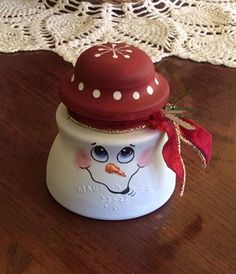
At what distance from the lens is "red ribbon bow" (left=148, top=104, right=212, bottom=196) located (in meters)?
0.59

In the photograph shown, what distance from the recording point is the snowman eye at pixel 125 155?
1.89ft

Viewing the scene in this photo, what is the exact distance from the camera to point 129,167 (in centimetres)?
58

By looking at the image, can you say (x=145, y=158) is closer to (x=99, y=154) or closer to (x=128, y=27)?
(x=99, y=154)

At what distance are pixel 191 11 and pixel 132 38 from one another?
0.47 feet

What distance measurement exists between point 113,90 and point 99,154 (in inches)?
2.6

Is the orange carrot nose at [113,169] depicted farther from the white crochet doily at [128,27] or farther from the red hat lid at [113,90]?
the white crochet doily at [128,27]

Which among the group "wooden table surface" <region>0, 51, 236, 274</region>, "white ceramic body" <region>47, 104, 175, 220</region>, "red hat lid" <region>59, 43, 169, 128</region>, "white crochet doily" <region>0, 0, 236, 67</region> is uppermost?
"red hat lid" <region>59, 43, 169, 128</region>

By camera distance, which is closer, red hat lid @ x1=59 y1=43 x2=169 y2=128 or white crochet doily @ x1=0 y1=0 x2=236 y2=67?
red hat lid @ x1=59 y1=43 x2=169 y2=128

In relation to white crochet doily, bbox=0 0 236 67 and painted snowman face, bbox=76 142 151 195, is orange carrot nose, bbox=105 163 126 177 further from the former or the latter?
white crochet doily, bbox=0 0 236 67

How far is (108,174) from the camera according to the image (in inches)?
22.8

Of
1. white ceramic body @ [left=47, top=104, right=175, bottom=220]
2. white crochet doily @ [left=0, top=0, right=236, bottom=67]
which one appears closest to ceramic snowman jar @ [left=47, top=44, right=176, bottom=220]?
white ceramic body @ [left=47, top=104, right=175, bottom=220]

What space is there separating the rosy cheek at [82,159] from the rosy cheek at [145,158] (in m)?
0.05

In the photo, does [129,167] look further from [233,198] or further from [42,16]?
[42,16]

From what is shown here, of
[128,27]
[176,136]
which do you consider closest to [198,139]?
[176,136]
